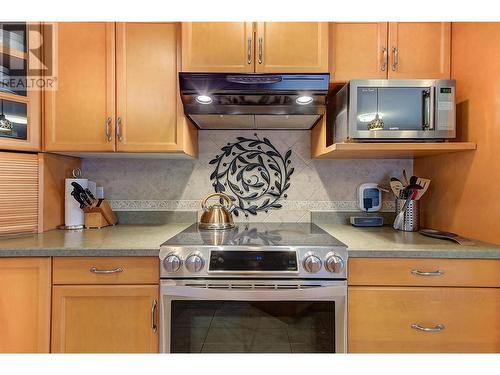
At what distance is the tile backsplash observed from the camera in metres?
2.04

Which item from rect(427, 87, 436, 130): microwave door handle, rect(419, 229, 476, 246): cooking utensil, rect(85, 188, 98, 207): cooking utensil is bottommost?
rect(419, 229, 476, 246): cooking utensil

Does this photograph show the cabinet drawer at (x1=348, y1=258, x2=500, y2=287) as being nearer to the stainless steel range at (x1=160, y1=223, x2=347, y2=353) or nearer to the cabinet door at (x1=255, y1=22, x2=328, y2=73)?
the stainless steel range at (x1=160, y1=223, x2=347, y2=353)

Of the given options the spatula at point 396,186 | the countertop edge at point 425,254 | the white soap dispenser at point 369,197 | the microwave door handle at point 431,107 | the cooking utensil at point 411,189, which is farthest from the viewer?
the white soap dispenser at point 369,197

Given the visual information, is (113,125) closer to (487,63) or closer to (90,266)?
(90,266)

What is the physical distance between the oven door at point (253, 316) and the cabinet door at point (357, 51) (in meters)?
1.13

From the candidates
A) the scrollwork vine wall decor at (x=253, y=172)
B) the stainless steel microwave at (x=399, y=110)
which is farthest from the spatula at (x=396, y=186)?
the scrollwork vine wall decor at (x=253, y=172)

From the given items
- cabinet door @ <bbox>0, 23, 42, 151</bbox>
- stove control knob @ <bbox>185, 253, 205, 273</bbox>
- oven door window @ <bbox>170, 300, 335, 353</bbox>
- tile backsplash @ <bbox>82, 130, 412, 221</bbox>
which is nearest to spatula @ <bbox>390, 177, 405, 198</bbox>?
tile backsplash @ <bbox>82, 130, 412, 221</bbox>

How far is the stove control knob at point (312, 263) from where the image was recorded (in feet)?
4.30

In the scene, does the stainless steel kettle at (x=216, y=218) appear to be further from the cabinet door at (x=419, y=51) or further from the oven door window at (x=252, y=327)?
the cabinet door at (x=419, y=51)

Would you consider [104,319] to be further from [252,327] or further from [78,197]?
[78,197]

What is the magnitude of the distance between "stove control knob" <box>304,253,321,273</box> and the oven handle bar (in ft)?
0.26

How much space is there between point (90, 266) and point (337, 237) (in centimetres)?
120

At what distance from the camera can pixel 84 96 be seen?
1656 mm
